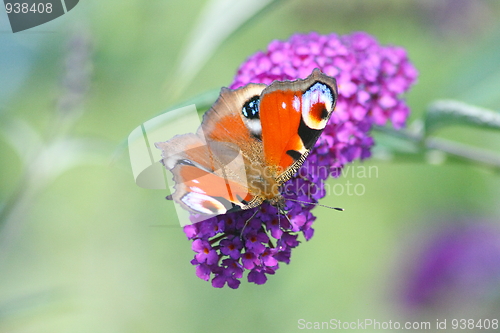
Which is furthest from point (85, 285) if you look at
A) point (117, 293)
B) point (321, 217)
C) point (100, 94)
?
point (321, 217)

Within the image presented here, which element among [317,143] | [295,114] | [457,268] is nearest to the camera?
[295,114]

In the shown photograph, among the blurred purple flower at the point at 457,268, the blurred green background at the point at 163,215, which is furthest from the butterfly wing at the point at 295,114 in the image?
the blurred purple flower at the point at 457,268

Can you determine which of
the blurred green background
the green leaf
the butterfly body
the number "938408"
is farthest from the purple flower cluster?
the number "938408"

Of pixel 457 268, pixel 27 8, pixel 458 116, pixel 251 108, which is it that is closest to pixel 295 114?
pixel 251 108

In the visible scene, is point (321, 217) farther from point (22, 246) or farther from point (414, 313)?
point (22, 246)

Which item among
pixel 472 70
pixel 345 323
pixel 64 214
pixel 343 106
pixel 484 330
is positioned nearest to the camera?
pixel 343 106

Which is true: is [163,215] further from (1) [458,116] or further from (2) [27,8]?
(1) [458,116]

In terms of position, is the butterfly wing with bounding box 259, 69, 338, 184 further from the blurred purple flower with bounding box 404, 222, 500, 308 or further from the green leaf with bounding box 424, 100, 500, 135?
the blurred purple flower with bounding box 404, 222, 500, 308

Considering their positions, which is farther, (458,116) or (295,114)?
(458,116)
